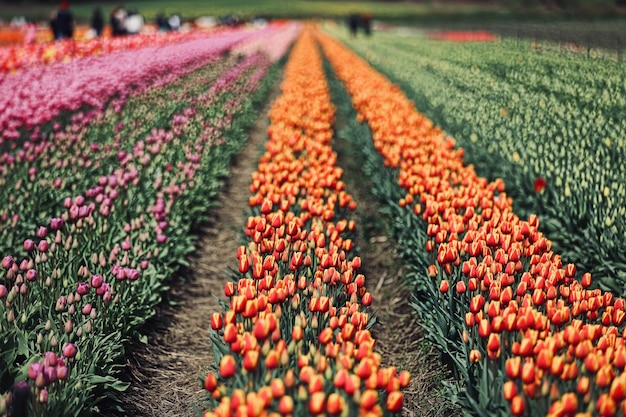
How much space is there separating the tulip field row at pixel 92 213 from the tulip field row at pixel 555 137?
A: 360 centimetres

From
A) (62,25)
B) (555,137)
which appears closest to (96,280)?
(555,137)

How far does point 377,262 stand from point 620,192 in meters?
2.30

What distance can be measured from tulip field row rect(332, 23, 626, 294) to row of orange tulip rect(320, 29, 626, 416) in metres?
0.93

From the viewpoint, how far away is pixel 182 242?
5762mm

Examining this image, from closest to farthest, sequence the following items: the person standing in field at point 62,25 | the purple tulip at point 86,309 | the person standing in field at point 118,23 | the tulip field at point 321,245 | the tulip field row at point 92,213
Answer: the tulip field at point 321,245, the tulip field row at point 92,213, the purple tulip at point 86,309, the person standing in field at point 62,25, the person standing in field at point 118,23

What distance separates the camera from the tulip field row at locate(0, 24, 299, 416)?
331cm

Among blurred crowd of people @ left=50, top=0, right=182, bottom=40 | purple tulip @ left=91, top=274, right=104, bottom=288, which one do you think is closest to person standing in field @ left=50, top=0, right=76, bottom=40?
blurred crowd of people @ left=50, top=0, right=182, bottom=40

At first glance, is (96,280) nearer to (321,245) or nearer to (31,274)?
(31,274)

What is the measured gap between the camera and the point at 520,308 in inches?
117

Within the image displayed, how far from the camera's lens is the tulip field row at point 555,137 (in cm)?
504

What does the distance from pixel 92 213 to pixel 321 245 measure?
237 cm

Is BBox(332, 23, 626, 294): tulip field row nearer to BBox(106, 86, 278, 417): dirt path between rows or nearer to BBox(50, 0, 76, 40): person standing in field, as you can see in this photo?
BBox(106, 86, 278, 417): dirt path between rows

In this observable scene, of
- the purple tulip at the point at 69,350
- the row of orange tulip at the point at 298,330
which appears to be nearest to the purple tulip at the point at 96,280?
the purple tulip at the point at 69,350

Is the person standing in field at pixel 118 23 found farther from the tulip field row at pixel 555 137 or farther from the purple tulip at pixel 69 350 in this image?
the purple tulip at pixel 69 350
